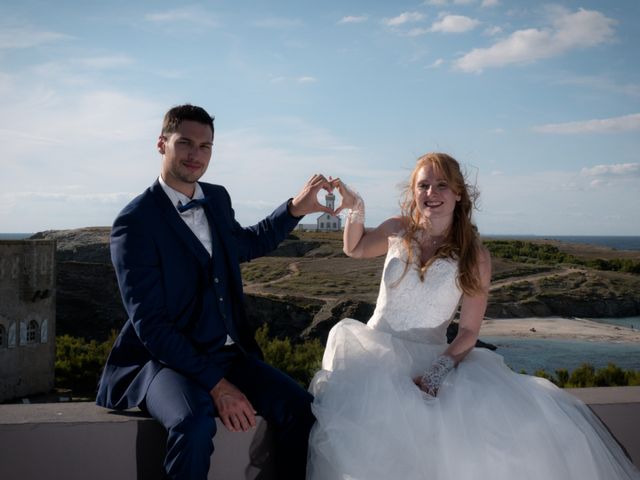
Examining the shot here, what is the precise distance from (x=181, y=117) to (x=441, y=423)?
161 centimetres

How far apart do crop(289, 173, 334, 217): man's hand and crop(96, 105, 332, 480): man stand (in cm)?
34

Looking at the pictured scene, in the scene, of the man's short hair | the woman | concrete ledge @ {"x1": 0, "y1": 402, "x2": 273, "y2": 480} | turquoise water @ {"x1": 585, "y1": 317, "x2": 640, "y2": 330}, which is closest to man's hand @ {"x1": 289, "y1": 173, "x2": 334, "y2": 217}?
the woman

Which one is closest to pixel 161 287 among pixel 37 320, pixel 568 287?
pixel 37 320

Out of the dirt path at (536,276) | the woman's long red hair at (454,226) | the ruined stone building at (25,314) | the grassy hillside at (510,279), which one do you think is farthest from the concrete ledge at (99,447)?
the dirt path at (536,276)

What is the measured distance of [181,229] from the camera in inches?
104

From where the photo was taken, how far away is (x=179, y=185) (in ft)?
9.18

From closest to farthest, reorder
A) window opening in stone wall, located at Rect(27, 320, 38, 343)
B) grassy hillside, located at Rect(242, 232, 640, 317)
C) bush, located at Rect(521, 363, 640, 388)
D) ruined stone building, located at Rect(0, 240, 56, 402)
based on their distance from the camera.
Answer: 1. bush, located at Rect(521, 363, 640, 388)
2. ruined stone building, located at Rect(0, 240, 56, 402)
3. window opening in stone wall, located at Rect(27, 320, 38, 343)
4. grassy hillside, located at Rect(242, 232, 640, 317)

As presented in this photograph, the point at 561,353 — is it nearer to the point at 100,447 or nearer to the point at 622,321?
the point at 622,321

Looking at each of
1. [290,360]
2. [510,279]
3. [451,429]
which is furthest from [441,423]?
[510,279]

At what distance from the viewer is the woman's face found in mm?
3037

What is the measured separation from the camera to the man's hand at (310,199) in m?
3.09

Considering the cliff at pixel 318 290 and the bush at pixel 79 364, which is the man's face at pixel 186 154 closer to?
the bush at pixel 79 364

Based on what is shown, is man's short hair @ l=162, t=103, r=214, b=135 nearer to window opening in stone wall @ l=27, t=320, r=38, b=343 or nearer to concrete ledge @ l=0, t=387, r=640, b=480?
concrete ledge @ l=0, t=387, r=640, b=480

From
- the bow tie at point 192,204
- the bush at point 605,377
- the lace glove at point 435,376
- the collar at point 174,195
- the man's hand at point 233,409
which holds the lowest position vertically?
the bush at point 605,377
